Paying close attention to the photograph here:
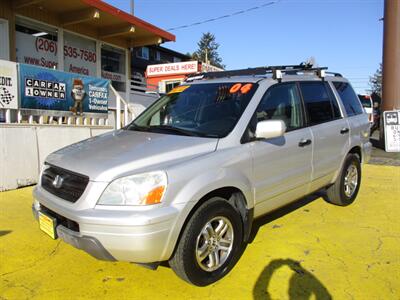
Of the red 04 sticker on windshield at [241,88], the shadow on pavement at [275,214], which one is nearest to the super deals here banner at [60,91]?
the red 04 sticker on windshield at [241,88]

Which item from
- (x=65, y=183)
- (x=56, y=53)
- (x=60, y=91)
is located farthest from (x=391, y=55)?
(x=65, y=183)

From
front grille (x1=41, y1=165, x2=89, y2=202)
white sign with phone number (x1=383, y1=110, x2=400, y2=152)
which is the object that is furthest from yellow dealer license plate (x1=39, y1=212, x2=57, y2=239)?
white sign with phone number (x1=383, y1=110, x2=400, y2=152)

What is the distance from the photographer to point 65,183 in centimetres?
312

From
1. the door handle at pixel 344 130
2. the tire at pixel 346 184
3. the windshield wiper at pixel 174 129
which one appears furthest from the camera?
the tire at pixel 346 184

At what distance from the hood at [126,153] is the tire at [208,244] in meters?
0.49

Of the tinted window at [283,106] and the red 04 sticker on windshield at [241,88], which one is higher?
the red 04 sticker on windshield at [241,88]

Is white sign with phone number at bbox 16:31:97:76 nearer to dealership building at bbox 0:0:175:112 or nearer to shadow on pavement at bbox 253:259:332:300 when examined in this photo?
dealership building at bbox 0:0:175:112

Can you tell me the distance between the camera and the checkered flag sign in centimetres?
659

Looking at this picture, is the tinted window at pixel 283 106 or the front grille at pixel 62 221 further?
the tinted window at pixel 283 106

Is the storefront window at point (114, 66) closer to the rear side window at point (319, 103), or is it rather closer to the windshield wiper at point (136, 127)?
the windshield wiper at point (136, 127)

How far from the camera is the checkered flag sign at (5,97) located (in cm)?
659

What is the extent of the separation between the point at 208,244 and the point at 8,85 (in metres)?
5.31

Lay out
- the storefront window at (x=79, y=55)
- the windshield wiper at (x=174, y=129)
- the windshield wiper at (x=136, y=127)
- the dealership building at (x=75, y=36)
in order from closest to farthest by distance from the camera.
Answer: the windshield wiper at (x=174, y=129) → the windshield wiper at (x=136, y=127) → the dealership building at (x=75, y=36) → the storefront window at (x=79, y=55)

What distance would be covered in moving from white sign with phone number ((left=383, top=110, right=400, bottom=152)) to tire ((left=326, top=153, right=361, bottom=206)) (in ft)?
20.5
